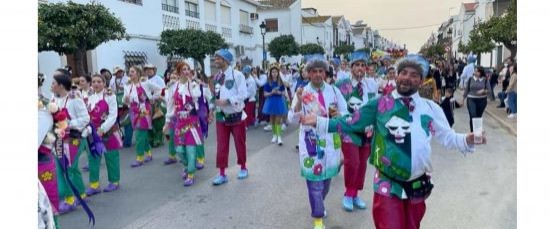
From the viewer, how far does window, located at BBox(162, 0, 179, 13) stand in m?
24.8

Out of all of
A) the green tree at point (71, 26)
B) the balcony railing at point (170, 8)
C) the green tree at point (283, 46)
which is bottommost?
the green tree at point (71, 26)

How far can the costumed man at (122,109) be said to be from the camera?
30.4ft

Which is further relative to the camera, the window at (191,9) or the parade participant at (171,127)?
the window at (191,9)

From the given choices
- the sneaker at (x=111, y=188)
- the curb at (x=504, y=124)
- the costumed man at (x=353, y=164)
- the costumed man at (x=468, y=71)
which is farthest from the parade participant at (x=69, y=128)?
the curb at (x=504, y=124)

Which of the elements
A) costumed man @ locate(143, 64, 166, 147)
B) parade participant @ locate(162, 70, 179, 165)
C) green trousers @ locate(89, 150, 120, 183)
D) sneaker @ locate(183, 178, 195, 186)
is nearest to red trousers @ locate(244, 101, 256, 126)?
costumed man @ locate(143, 64, 166, 147)

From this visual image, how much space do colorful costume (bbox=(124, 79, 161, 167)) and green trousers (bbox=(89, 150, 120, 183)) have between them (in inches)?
58.6

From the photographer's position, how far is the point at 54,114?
11.1ft

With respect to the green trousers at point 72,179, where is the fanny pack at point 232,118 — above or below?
above

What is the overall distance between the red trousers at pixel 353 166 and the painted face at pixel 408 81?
2007 mm

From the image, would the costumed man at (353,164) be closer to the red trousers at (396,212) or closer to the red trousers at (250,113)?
the red trousers at (396,212)

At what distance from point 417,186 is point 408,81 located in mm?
752

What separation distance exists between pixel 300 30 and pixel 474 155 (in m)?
46.1

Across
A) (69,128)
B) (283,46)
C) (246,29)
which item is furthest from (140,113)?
(283,46)

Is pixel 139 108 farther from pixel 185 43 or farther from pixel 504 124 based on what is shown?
pixel 185 43
